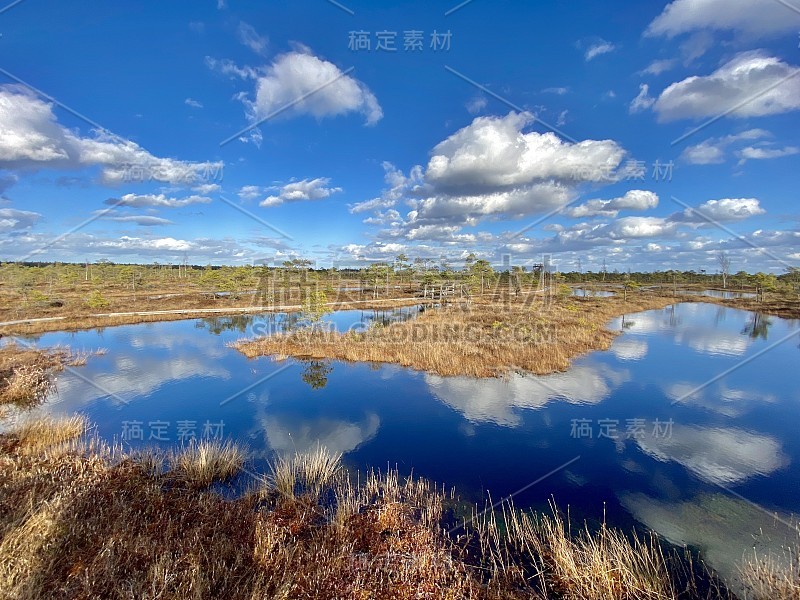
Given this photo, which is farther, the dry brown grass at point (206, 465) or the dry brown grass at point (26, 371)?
the dry brown grass at point (26, 371)

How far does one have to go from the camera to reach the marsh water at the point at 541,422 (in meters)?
10.2

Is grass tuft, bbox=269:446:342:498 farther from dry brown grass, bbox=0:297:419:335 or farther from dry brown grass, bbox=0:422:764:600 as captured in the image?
dry brown grass, bbox=0:297:419:335

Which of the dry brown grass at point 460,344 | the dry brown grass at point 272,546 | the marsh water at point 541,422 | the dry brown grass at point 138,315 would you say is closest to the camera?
the dry brown grass at point 272,546

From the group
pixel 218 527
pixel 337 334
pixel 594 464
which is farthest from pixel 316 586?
pixel 337 334

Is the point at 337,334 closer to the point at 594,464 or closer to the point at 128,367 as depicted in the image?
the point at 128,367

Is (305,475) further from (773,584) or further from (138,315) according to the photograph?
(138,315)

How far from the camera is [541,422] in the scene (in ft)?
51.0

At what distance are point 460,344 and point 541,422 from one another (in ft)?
38.4

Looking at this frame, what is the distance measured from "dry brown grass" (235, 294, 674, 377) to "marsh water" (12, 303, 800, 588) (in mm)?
1442

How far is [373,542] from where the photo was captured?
7.68 metres

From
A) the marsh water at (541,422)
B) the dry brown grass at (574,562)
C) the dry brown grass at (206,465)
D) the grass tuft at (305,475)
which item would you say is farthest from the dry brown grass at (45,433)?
the dry brown grass at (574,562)

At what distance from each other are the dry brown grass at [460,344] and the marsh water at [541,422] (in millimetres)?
1442

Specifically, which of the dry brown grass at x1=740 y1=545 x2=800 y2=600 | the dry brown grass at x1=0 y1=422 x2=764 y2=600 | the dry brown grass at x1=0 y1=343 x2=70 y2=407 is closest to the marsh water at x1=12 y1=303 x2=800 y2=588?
the dry brown grass at x1=0 y1=343 x2=70 y2=407

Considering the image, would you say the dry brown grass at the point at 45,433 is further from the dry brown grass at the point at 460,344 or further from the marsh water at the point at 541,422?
the dry brown grass at the point at 460,344
